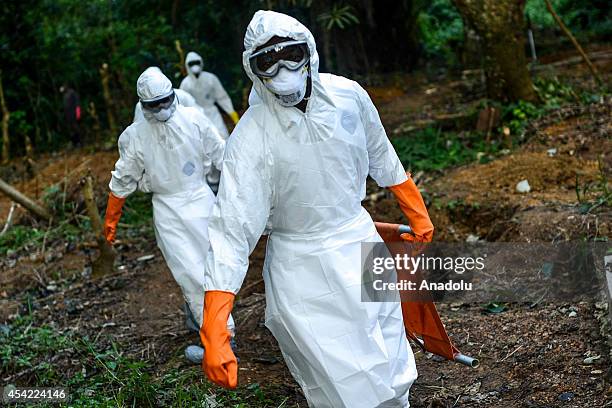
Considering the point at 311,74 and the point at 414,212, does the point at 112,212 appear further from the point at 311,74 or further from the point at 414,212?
the point at 311,74

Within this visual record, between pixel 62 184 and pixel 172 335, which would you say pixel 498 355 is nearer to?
pixel 172 335

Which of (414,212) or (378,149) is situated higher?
(378,149)

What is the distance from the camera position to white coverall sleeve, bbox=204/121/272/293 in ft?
11.8

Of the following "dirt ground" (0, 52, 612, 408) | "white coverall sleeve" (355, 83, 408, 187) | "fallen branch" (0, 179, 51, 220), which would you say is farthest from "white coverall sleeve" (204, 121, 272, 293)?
"fallen branch" (0, 179, 51, 220)

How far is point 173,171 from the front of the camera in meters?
5.88

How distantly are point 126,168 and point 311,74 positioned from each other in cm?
241

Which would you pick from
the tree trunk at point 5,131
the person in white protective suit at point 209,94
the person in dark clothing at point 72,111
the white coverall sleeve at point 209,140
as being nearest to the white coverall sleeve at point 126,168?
the white coverall sleeve at point 209,140

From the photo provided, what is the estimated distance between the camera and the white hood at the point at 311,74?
3.75m

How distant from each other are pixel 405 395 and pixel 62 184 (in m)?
7.27

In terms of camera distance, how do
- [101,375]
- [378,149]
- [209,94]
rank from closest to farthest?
[378,149] → [101,375] → [209,94]

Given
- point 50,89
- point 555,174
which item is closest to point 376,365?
point 555,174

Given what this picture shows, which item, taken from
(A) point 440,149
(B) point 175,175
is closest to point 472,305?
(B) point 175,175

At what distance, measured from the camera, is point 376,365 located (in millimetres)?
3744

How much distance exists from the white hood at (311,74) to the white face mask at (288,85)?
4 centimetres
